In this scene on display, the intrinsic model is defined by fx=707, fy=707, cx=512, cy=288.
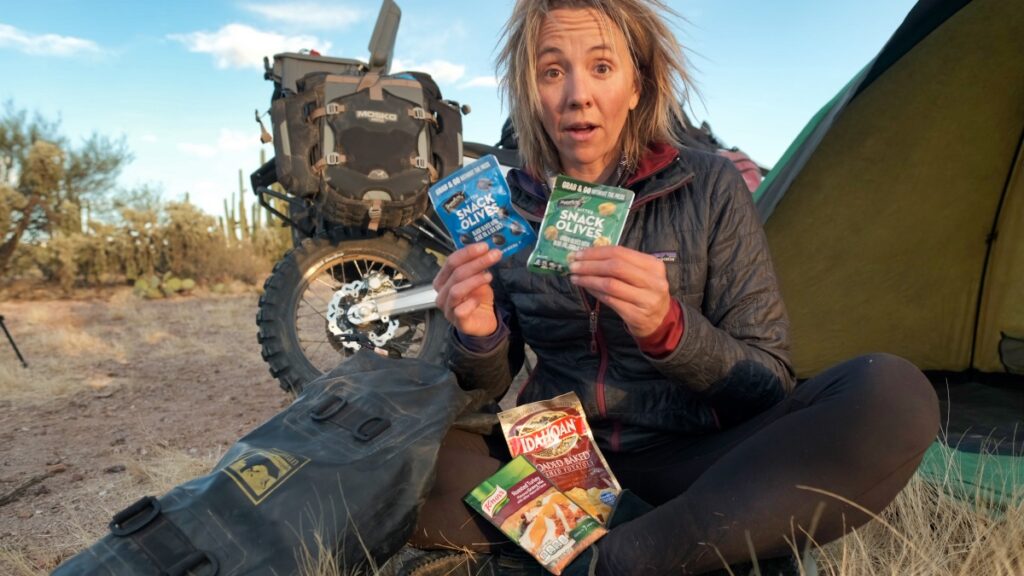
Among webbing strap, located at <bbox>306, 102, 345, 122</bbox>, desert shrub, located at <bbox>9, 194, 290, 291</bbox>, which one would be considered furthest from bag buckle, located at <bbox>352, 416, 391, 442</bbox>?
desert shrub, located at <bbox>9, 194, 290, 291</bbox>

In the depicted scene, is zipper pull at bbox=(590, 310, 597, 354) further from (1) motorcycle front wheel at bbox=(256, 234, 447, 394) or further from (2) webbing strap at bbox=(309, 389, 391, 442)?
(1) motorcycle front wheel at bbox=(256, 234, 447, 394)

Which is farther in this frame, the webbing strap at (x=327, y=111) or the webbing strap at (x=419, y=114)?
the webbing strap at (x=419, y=114)

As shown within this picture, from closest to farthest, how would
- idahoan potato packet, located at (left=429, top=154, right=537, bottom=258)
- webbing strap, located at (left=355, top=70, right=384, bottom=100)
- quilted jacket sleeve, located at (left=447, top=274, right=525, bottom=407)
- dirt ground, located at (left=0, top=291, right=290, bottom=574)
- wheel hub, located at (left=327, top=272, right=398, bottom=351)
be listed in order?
idahoan potato packet, located at (left=429, top=154, right=537, bottom=258) < quilted jacket sleeve, located at (left=447, top=274, right=525, bottom=407) < dirt ground, located at (left=0, top=291, right=290, bottom=574) < webbing strap, located at (left=355, top=70, right=384, bottom=100) < wheel hub, located at (left=327, top=272, right=398, bottom=351)

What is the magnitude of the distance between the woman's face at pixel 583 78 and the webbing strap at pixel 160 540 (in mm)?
1003

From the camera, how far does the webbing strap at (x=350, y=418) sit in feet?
4.18

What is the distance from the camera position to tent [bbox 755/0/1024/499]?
2.56m

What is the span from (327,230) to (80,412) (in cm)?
158

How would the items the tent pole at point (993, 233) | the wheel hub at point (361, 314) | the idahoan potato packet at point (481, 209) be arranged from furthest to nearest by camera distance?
1. the wheel hub at point (361, 314)
2. the tent pole at point (993, 233)
3. the idahoan potato packet at point (481, 209)

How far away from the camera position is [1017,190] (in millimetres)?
2826

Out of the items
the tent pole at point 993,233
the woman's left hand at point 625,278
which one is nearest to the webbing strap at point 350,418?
the woman's left hand at point 625,278

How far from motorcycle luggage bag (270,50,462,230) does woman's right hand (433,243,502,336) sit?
1557 mm

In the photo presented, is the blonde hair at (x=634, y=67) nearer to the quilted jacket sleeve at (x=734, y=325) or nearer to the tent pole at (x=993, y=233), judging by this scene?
the quilted jacket sleeve at (x=734, y=325)

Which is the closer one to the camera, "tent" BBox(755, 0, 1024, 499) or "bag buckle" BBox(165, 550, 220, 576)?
"bag buckle" BBox(165, 550, 220, 576)

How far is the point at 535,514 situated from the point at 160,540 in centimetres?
61
